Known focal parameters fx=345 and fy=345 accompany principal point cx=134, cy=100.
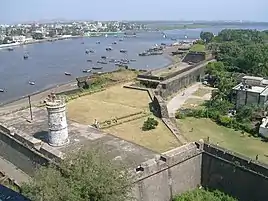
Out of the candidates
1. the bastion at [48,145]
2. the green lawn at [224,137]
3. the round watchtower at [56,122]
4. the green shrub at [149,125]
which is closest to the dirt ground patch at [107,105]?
the green shrub at [149,125]

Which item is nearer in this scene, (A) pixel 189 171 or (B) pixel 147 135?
(A) pixel 189 171

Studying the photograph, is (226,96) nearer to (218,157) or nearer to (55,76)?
(218,157)

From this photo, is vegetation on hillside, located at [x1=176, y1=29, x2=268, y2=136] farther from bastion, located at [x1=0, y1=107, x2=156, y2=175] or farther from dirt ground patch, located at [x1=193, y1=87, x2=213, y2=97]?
bastion, located at [x1=0, y1=107, x2=156, y2=175]

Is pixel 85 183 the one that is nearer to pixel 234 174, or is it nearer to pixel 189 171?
pixel 189 171

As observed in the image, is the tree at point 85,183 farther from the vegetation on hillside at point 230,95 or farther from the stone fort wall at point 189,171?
the vegetation on hillside at point 230,95

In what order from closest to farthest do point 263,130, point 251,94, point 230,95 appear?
1. point 263,130
2. point 251,94
3. point 230,95

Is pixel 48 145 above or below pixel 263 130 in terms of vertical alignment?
above

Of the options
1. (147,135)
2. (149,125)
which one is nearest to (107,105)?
(149,125)
